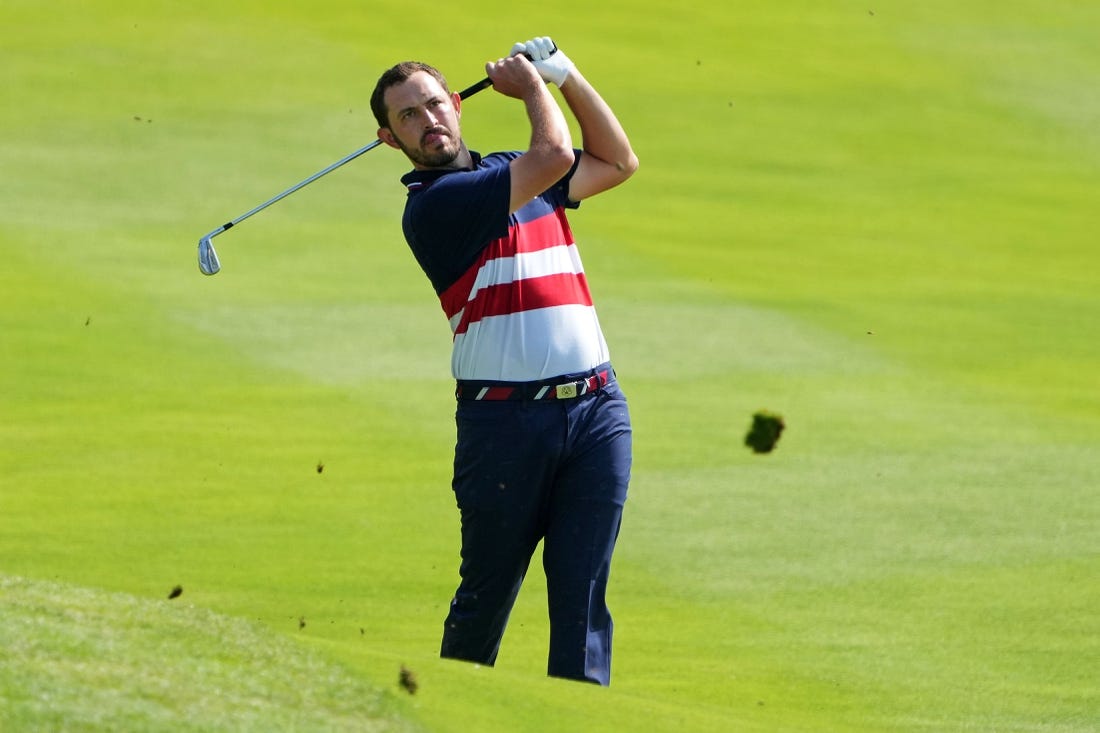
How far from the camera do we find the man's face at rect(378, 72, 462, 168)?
565cm

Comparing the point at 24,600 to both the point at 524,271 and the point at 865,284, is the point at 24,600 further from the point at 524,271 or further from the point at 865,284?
the point at 865,284

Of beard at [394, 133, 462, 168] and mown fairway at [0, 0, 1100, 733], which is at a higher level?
beard at [394, 133, 462, 168]

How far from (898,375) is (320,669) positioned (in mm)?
6958

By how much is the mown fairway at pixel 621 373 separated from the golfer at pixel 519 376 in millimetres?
322

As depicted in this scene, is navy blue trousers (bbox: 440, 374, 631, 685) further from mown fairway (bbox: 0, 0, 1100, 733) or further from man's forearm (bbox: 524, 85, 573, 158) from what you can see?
man's forearm (bbox: 524, 85, 573, 158)

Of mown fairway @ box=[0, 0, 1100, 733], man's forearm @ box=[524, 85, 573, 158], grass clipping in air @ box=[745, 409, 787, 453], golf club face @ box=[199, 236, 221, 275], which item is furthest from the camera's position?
grass clipping in air @ box=[745, 409, 787, 453]

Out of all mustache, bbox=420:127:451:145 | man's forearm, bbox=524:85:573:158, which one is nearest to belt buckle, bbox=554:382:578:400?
man's forearm, bbox=524:85:573:158

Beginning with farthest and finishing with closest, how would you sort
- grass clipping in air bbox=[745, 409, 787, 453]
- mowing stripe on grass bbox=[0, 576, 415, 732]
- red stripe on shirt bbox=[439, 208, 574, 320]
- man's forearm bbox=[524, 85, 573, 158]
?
grass clipping in air bbox=[745, 409, 787, 453] → red stripe on shirt bbox=[439, 208, 574, 320] → man's forearm bbox=[524, 85, 573, 158] → mowing stripe on grass bbox=[0, 576, 415, 732]

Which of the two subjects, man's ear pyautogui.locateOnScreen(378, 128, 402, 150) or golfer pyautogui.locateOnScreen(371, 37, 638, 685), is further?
man's ear pyautogui.locateOnScreen(378, 128, 402, 150)

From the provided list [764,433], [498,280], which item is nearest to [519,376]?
[498,280]

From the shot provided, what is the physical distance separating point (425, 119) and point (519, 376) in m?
0.84

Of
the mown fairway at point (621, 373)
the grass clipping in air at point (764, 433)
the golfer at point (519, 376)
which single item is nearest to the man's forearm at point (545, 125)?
the golfer at point (519, 376)

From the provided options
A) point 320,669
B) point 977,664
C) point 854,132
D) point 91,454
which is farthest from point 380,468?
point 854,132

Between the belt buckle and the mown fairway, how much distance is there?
2.88ft
